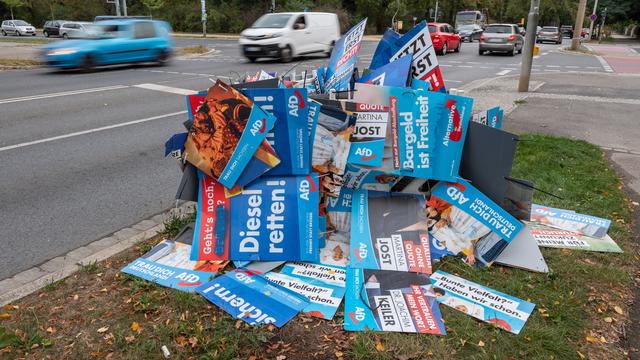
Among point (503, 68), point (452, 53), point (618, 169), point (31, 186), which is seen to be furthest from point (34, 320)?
point (452, 53)

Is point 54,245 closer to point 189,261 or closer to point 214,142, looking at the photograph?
point 189,261

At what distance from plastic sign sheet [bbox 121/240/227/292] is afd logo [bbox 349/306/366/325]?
3.53ft

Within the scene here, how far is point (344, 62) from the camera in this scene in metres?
4.79

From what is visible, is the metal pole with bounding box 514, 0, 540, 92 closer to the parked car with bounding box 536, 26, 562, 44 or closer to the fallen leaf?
the fallen leaf

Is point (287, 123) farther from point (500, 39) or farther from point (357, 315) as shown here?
point (500, 39)

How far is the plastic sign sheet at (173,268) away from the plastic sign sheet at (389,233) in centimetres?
107

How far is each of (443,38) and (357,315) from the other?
26617mm

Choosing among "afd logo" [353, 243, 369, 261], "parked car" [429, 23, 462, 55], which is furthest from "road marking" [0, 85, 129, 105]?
"parked car" [429, 23, 462, 55]

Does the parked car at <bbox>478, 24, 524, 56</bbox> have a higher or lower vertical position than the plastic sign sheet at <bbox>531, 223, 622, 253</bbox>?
higher

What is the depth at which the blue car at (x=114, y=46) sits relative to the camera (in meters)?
15.9

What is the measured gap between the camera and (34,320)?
3045 mm

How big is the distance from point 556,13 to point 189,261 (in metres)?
90.9

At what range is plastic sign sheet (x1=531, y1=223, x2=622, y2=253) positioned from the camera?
4.17 m

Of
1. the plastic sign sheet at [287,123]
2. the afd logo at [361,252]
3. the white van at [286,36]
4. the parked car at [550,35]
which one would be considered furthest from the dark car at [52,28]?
the afd logo at [361,252]
